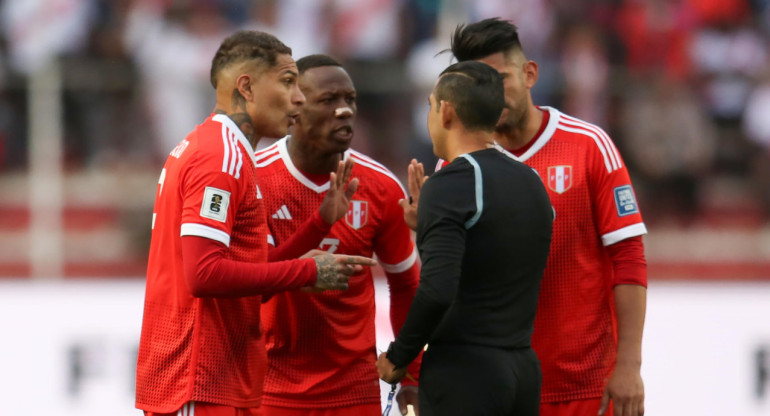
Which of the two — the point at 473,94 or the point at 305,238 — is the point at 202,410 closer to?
the point at 305,238

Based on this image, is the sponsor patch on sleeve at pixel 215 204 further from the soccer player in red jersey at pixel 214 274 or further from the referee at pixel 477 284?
the referee at pixel 477 284

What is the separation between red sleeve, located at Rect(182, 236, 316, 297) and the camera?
3.46 m

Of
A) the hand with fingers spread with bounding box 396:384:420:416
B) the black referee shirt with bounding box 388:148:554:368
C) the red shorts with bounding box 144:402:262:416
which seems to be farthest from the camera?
the hand with fingers spread with bounding box 396:384:420:416

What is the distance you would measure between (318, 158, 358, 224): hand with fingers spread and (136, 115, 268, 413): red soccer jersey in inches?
19.7

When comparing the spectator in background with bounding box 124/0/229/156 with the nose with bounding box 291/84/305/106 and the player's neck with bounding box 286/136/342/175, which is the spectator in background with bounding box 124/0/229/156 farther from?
the nose with bounding box 291/84/305/106

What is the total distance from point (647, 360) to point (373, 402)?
2753 mm

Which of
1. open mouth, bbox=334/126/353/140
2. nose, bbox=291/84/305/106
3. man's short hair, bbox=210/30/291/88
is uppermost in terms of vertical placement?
man's short hair, bbox=210/30/291/88

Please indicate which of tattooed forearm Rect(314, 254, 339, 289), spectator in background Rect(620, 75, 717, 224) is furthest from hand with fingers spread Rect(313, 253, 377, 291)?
spectator in background Rect(620, 75, 717, 224)

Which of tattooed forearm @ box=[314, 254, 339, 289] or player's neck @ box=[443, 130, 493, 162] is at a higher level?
player's neck @ box=[443, 130, 493, 162]

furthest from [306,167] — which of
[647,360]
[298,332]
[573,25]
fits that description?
[573,25]

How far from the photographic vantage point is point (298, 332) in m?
4.48

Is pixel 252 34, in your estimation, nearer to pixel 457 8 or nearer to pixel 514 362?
pixel 514 362

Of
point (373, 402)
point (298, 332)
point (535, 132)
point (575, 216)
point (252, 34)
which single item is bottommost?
point (373, 402)

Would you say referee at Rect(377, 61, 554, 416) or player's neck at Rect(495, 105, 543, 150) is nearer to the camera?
referee at Rect(377, 61, 554, 416)
